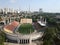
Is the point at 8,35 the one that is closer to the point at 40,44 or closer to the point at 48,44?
the point at 40,44

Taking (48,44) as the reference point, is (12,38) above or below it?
below

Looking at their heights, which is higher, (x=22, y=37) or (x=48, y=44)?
(x=48, y=44)

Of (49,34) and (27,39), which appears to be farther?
(27,39)

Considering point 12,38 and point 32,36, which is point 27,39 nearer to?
point 32,36

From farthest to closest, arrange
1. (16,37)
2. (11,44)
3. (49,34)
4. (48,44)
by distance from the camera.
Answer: (16,37)
(11,44)
(49,34)
(48,44)

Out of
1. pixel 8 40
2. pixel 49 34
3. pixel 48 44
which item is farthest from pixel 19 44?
pixel 48 44

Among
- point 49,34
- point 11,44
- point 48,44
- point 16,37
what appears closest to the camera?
point 48,44

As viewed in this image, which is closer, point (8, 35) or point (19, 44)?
A: point (19, 44)

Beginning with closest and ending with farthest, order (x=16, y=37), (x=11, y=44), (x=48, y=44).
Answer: (x=48, y=44) < (x=11, y=44) < (x=16, y=37)

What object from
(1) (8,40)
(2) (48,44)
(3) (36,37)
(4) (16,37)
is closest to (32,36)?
(3) (36,37)
